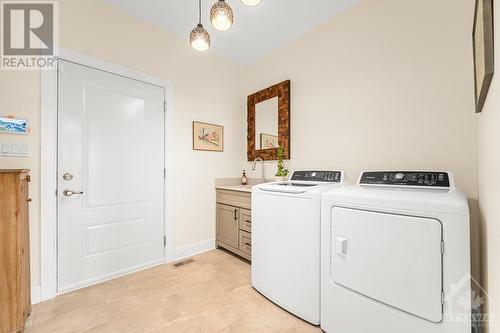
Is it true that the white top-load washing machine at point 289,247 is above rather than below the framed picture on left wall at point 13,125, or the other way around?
below

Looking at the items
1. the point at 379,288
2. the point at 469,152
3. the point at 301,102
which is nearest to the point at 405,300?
the point at 379,288

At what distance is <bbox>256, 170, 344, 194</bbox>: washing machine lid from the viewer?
1.73 m

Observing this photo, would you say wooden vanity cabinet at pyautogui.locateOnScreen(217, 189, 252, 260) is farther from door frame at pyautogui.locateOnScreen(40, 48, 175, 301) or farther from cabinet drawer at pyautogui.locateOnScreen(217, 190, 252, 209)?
door frame at pyautogui.locateOnScreen(40, 48, 175, 301)

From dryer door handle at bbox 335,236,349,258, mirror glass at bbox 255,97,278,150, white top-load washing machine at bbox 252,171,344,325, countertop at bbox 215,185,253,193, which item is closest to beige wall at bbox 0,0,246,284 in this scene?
countertop at bbox 215,185,253,193

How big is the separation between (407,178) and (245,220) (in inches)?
63.1

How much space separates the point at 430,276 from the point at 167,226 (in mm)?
2337

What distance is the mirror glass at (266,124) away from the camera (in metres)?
2.75

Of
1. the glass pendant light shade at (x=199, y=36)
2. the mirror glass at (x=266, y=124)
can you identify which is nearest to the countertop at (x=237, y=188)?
the mirror glass at (x=266, y=124)

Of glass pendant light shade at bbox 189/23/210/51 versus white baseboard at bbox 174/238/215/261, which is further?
white baseboard at bbox 174/238/215/261

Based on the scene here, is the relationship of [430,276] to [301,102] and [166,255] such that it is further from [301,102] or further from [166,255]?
[166,255]

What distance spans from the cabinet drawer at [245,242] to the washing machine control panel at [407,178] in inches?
52.7

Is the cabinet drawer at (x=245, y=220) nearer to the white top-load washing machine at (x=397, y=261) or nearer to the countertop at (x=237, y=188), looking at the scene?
the countertop at (x=237, y=188)

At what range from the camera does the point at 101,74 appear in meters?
2.01

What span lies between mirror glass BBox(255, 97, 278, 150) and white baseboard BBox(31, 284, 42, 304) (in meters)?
2.57
